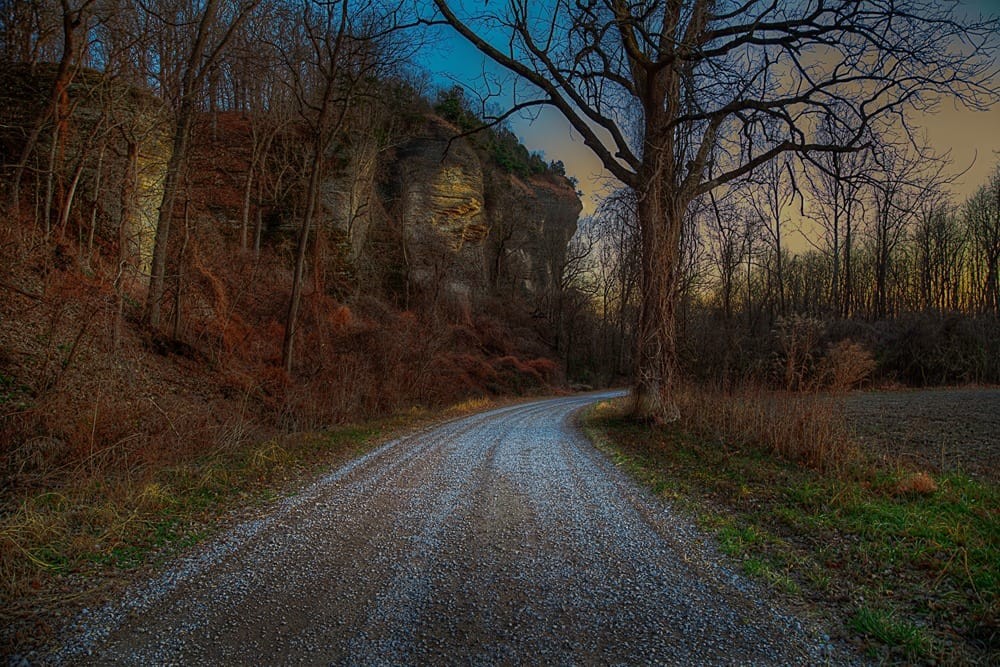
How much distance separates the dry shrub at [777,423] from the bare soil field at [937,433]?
27.5 inches

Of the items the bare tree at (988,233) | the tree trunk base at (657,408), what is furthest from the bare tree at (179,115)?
the bare tree at (988,233)

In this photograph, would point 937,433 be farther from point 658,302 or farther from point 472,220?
point 472,220

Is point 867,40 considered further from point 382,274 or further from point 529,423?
point 382,274

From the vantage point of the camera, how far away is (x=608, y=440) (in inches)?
361

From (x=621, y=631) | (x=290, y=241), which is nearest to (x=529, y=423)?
(x=621, y=631)

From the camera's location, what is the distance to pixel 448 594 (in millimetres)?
3086

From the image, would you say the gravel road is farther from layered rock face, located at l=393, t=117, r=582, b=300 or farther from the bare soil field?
layered rock face, located at l=393, t=117, r=582, b=300

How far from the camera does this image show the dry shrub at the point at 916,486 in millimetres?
4996

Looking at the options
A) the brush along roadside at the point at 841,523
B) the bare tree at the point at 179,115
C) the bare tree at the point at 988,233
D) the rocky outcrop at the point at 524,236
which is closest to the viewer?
the brush along roadside at the point at 841,523

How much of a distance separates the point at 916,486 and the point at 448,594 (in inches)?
203

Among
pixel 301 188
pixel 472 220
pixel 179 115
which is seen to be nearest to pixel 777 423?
pixel 179 115

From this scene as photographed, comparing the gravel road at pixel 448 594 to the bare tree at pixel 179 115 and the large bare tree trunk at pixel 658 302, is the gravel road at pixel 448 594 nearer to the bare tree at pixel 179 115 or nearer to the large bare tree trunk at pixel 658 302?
the large bare tree trunk at pixel 658 302

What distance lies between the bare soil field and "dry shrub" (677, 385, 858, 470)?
0.70 m

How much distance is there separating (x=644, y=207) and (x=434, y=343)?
1220 centimetres
